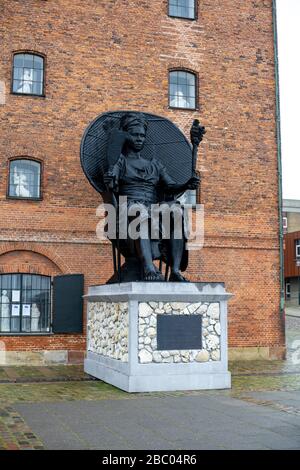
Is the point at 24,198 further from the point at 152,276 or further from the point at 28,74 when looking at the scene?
the point at 152,276

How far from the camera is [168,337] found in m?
10.2

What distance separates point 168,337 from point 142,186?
291cm

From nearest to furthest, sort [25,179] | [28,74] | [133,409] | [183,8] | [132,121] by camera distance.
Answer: [133,409], [132,121], [25,179], [28,74], [183,8]

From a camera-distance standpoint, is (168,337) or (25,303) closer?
(168,337)

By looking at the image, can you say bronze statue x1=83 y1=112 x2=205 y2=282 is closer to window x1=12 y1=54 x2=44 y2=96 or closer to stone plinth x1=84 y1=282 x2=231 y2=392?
stone plinth x1=84 y1=282 x2=231 y2=392

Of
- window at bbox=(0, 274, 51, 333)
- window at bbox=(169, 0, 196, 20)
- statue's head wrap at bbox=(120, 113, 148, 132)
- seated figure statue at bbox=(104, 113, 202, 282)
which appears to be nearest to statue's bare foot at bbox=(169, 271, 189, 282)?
seated figure statue at bbox=(104, 113, 202, 282)

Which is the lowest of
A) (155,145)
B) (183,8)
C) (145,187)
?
(145,187)

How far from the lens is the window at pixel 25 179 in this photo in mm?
15625

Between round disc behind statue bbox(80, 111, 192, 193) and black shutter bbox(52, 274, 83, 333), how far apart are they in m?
4.21

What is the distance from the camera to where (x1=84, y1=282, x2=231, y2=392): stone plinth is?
32.7 feet

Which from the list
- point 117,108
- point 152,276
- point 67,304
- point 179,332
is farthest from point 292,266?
point 152,276

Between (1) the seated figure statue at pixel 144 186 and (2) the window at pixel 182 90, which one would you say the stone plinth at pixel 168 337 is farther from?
(2) the window at pixel 182 90

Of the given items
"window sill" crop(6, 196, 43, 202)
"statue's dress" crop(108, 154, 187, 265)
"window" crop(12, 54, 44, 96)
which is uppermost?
"window" crop(12, 54, 44, 96)

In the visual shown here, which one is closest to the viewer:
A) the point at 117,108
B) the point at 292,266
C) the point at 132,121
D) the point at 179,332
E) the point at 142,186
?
the point at 179,332
